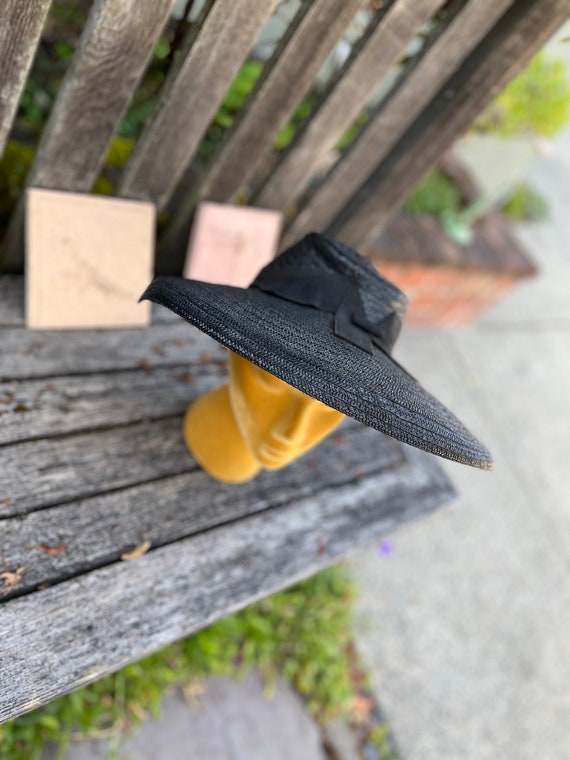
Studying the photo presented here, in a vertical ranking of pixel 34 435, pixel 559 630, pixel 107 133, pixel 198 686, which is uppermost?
pixel 107 133

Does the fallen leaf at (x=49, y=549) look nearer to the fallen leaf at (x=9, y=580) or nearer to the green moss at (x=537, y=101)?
the fallen leaf at (x=9, y=580)

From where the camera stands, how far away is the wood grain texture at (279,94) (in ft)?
4.48

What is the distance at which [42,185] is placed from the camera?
1.42 metres

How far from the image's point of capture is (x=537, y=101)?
3.15 m

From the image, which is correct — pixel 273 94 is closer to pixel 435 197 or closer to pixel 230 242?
pixel 230 242

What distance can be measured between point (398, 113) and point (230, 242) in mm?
587

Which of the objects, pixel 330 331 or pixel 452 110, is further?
pixel 452 110

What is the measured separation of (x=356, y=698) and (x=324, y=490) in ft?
2.98

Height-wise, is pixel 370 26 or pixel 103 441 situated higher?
pixel 370 26

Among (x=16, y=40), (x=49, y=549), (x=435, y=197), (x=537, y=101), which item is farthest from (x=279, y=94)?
(x=537, y=101)

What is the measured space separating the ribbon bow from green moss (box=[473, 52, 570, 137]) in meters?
2.45

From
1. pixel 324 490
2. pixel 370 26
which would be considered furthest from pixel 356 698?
pixel 370 26

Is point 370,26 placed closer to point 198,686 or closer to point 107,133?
point 107,133

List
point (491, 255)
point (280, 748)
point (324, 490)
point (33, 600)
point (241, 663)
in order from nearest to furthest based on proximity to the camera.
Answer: point (33, 600) → point (324, 490) → point (280, 748) → point (241, 663) → point (491, 255)
